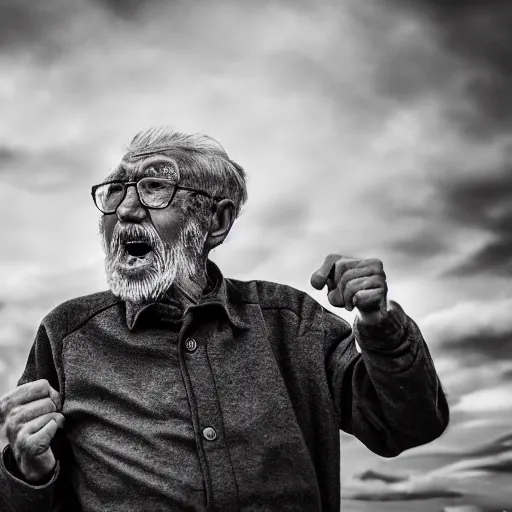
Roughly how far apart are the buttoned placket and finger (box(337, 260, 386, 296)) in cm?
72

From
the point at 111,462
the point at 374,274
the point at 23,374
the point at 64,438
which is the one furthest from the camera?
the point at 23,374

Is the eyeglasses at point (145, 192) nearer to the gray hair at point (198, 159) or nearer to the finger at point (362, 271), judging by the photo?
the gray hair at point (198, 159)

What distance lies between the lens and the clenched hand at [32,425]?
3301 millimetres

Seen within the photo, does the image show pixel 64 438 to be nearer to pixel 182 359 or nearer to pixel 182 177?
A: pixel 182 359

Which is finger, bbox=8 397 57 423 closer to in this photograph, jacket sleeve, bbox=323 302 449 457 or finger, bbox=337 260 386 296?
jacket sleeve, bbox=323 302 449 457

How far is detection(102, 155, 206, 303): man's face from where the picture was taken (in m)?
3.73

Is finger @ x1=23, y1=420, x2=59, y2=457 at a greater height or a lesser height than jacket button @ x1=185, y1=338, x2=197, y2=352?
lesser

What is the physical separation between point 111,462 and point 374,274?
139 centimetres

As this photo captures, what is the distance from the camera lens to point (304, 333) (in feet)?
12.1

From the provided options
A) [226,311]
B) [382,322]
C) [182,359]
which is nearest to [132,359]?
[182,359]

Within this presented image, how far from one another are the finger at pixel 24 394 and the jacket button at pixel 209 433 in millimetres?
762

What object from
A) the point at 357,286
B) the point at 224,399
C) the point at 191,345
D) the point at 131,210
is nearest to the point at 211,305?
the point at 191,345

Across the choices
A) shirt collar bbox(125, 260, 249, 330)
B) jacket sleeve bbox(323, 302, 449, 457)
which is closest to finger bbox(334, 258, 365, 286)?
jacket sleeve bbox(323, 302, 449, 457)

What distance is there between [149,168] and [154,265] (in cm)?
53
